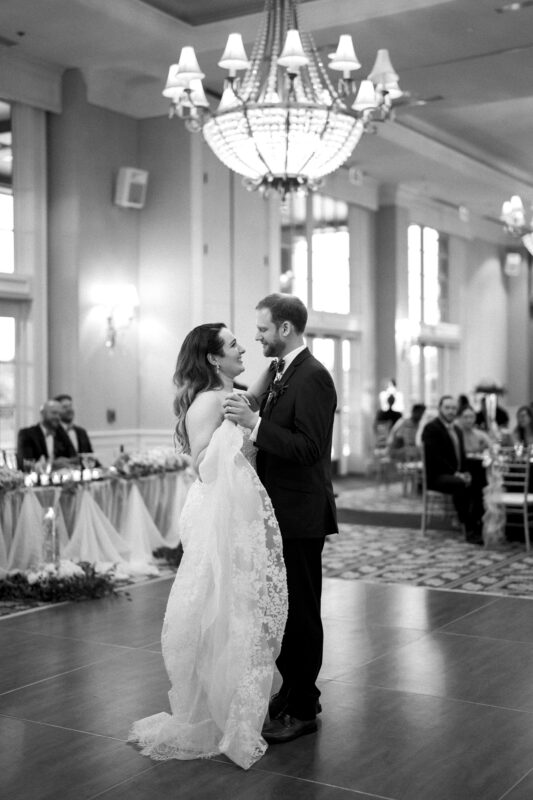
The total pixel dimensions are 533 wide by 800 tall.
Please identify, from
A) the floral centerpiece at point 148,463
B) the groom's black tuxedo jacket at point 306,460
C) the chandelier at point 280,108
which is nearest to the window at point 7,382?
the floral centerpiece at point 148,463

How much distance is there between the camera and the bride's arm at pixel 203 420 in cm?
420

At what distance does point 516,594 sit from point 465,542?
103 inches

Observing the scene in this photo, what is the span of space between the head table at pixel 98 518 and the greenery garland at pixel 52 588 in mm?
160

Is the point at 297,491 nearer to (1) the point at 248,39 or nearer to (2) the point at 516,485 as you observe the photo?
(2) the point at 516,485

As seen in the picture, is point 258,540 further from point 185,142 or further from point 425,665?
point 185,142

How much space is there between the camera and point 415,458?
1372 cm

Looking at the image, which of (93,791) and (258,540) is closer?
(93,791)

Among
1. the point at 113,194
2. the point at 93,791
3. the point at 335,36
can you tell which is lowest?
the point at 93,791

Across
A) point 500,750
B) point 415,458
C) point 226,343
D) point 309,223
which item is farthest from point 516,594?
point 309,223

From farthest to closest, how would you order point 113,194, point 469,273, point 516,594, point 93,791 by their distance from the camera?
point 469,273 < point 113,194 < point 516,594 < point 93,791

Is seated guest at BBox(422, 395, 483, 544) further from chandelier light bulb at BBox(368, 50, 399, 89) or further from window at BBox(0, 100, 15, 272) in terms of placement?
window at BBox(0, 100, 15, 272)

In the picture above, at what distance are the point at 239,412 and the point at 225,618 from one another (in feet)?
2.65

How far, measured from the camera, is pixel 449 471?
10.2 m

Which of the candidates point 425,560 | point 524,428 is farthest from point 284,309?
point 524,428
